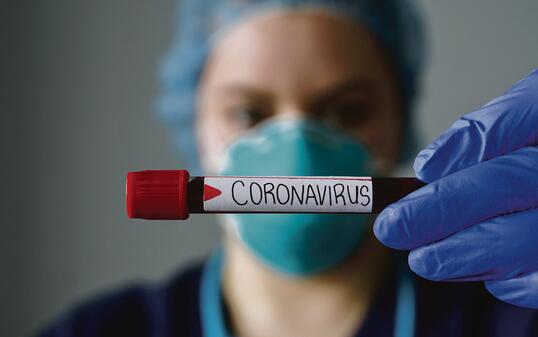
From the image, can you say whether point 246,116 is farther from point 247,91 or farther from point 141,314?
point 141,314

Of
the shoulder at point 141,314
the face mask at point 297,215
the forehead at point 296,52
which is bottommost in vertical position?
the shoulder at point 141,314

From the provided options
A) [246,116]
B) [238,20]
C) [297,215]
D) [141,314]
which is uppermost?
[238,20]

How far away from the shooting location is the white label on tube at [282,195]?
0.42m

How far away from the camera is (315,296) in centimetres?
74

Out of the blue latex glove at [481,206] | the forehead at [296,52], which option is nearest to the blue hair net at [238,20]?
the forehead at [296,52]

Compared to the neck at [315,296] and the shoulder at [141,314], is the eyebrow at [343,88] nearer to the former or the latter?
the neck at [315,296]

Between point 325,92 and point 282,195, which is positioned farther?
point 325,92

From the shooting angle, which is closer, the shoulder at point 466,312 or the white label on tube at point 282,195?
the white label on tube at point 282,195

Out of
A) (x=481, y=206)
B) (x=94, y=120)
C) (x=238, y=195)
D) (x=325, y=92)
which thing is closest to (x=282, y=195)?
(x=238, y=195)

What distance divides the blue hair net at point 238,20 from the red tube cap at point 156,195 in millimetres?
422

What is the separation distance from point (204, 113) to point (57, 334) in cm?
44

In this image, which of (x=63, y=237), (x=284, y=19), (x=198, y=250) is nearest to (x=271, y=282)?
(x=284, y=19)

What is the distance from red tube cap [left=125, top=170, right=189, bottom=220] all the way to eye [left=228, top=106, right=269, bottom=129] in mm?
331

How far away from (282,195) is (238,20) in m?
0.44
